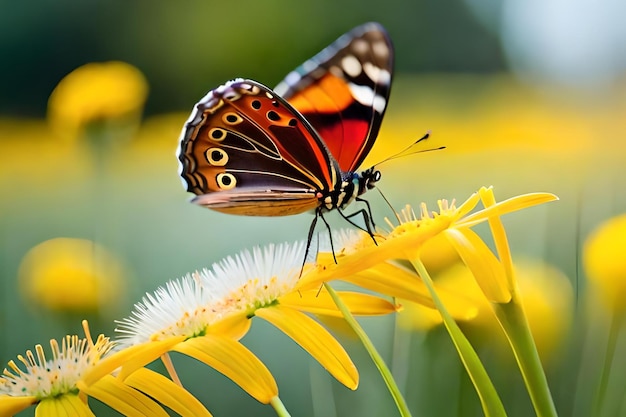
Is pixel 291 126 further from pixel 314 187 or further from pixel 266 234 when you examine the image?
pixel 266 234

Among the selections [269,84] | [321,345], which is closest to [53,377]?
[321,345]

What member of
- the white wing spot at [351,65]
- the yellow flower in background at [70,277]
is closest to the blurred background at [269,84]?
the yellow flower in background at [70,277]

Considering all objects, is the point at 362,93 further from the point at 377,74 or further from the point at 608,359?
the point at 608,359

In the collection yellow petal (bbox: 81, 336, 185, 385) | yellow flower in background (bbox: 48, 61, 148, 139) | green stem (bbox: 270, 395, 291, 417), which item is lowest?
green stem (bbox: 270, 395, 291, 417)

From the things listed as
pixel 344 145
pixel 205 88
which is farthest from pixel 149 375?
pixel 205 88

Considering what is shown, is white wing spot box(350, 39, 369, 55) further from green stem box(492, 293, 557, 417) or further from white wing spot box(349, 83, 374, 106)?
green stem box(492, 293, 557, 417)

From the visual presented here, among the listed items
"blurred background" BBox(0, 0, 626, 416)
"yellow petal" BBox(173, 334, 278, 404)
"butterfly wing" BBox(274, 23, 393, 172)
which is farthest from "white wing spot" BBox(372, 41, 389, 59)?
"yellow petal" BBox(173, 334, 278, 404)
